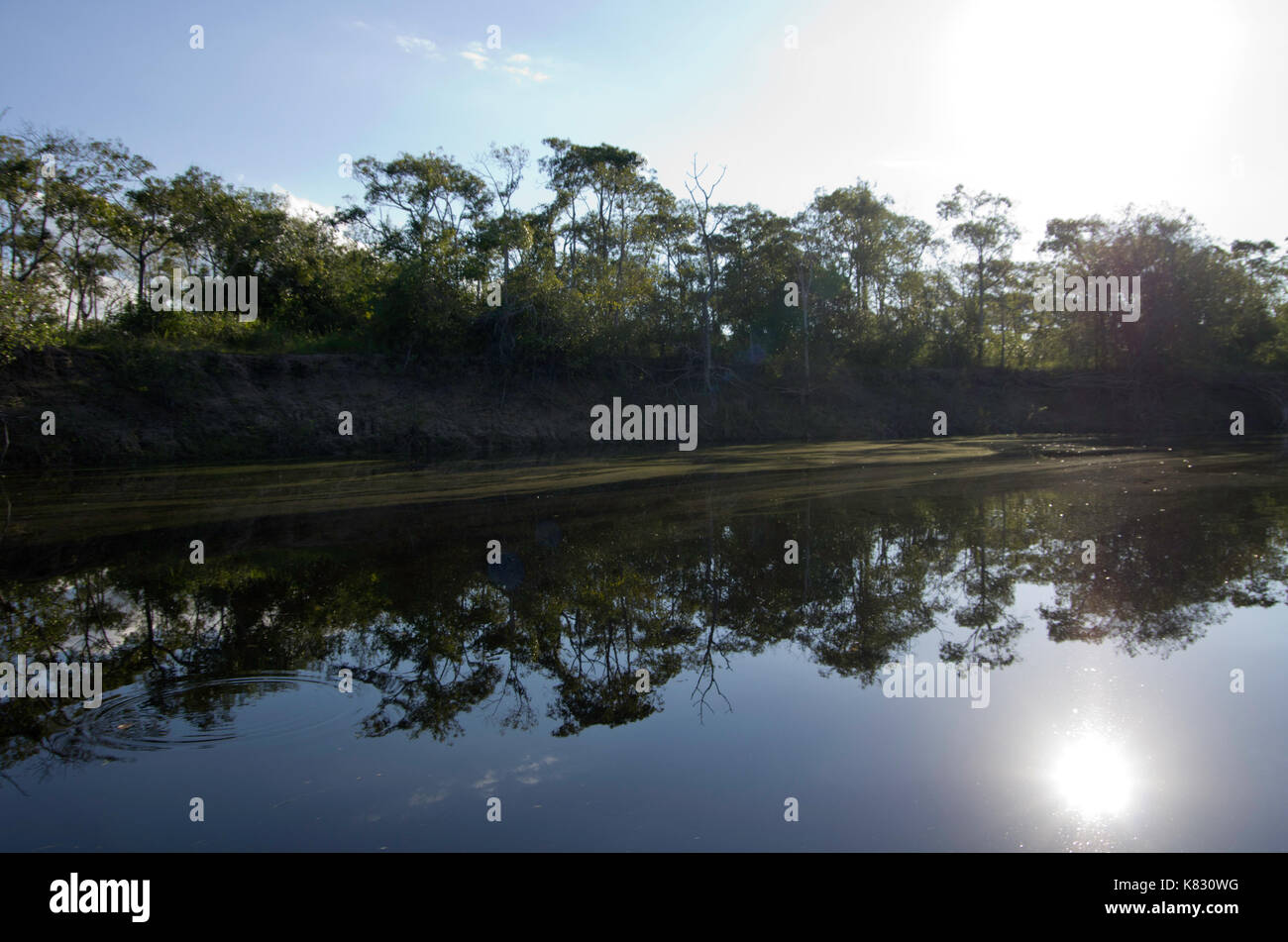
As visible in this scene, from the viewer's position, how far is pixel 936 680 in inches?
206

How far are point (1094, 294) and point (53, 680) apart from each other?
46.8 metres

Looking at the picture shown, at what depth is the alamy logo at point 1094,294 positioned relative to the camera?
39.9 metres

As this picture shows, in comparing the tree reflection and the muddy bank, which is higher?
the muddy bank

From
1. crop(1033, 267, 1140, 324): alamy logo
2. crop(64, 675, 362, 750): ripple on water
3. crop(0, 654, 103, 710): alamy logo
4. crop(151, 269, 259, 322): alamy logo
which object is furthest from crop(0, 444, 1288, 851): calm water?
crop(1033, 267, 1140, 324): alamy logo

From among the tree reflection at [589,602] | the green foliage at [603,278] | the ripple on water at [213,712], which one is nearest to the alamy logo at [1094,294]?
the green foliage at [603,278]

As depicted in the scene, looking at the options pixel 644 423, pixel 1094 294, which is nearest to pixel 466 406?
pixel 644 423

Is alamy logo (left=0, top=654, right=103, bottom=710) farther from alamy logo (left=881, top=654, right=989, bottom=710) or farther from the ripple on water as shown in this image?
alamy logo (left=881, top=654, right=989, bottom=710)

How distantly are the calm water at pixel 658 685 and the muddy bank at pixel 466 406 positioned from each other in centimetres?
1367

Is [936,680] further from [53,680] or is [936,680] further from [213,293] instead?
[213,293]
